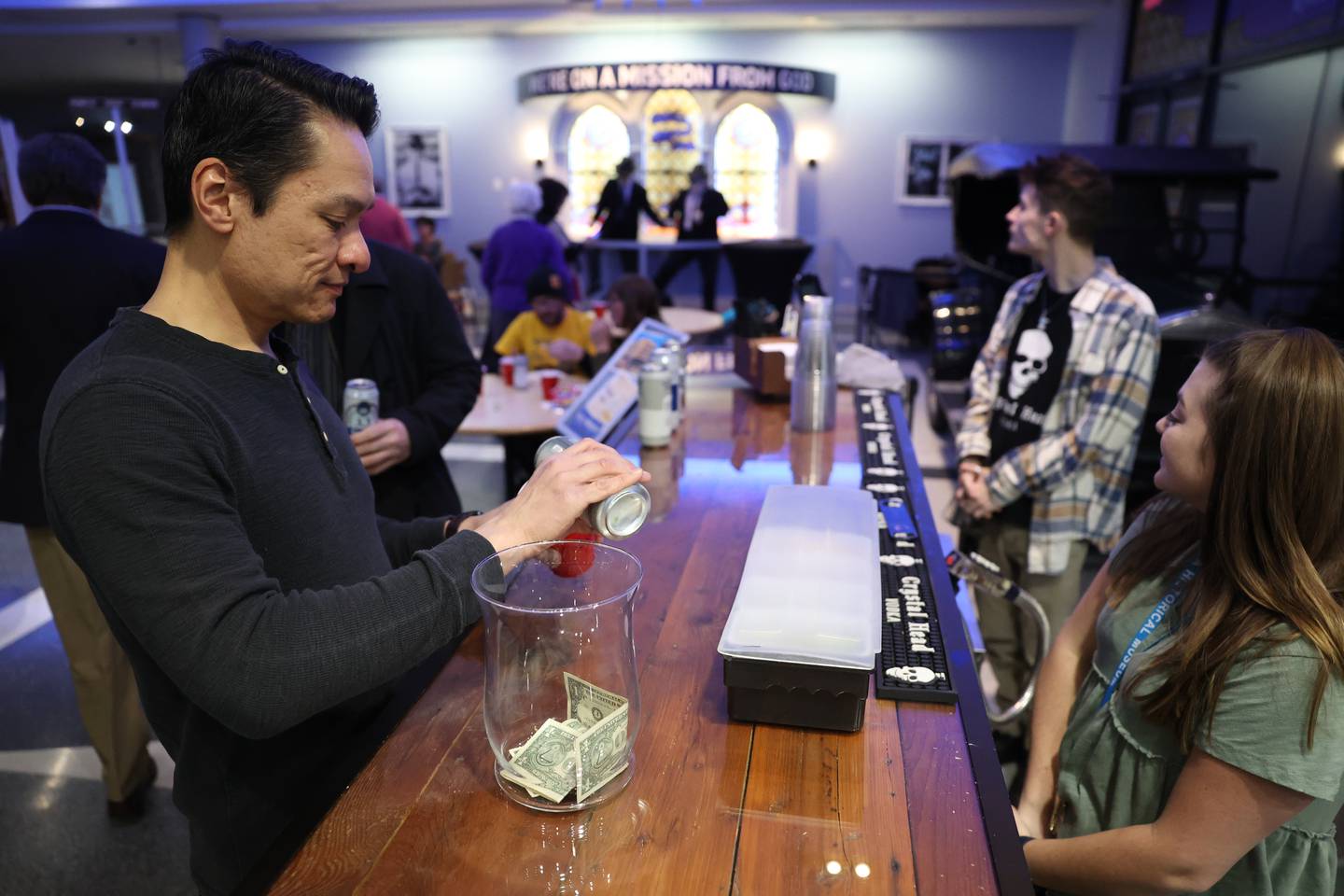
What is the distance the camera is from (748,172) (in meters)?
12.5

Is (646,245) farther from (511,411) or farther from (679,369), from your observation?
(679,369)

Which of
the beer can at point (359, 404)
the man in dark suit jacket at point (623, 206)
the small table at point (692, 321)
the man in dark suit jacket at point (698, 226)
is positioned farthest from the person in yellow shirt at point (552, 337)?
the man in dark suit jacket at point (623, 206)

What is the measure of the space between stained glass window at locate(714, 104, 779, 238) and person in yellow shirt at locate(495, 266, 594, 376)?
827 centimetres

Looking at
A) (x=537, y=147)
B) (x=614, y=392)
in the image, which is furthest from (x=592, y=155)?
(x=614, y=392)

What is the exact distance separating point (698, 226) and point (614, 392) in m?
8.84

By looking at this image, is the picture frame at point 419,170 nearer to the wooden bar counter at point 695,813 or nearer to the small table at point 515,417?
the small table at point 515,417

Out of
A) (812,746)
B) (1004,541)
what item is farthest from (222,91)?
(1004,541)

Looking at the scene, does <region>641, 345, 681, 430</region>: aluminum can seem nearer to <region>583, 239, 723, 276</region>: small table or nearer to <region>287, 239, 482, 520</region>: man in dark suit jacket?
<region>287, 239, 482, 520</region>: man in dark suit jacket

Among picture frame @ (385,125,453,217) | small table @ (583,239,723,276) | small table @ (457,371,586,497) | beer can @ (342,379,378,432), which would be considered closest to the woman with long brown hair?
beer can @ (342,379,378,432)

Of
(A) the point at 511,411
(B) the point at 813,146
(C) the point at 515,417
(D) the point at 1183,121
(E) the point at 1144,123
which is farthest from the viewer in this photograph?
(B) the point at 813,146

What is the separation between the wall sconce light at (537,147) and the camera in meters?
12.1

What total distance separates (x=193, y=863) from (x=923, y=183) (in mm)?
11818

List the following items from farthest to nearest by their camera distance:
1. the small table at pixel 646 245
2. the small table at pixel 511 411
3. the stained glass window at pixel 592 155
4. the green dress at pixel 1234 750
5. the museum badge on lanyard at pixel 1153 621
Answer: the stained glass window at pixel 592 155, the small table at pixel 646 245, the small table at pixel 511 411, the museum badge on lanyard at pixel 1153 621, the green dress at pixel 1234 750

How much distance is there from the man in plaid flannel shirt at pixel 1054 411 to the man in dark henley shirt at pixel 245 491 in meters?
1.86
